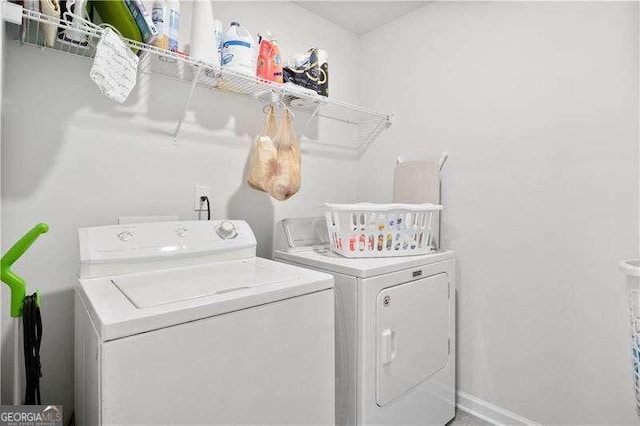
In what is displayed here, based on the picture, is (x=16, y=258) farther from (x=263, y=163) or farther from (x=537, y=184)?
(x=537, y=184)

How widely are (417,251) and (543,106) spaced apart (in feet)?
3.16

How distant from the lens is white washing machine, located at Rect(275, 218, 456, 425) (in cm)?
151

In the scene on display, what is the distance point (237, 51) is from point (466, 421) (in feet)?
7.59

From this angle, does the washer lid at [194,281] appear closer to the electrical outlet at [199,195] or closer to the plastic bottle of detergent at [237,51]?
the electrical outlet at [199,195]

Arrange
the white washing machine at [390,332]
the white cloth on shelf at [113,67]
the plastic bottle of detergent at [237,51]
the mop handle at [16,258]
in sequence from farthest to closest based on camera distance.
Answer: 1. the plastic bottle of detergent at [237,51]
2. the white washing machine at [390,332]
3. the white cloth on shelf at [113,67]
4. the mop handle at [16,258]

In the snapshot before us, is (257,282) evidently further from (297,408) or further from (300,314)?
(297,408)

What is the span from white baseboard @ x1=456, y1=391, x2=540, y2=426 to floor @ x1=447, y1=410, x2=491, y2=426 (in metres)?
0.02

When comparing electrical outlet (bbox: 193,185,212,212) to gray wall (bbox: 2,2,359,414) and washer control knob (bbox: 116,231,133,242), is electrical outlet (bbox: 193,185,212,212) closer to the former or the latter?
gray wall (bbox: 2,2,359,414)

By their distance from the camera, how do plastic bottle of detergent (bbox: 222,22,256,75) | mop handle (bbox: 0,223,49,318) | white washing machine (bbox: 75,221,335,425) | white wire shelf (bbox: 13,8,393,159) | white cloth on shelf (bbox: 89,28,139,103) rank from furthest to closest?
plastic bottle of detergent (bbox: 222,22,256,75) < white wire shelf (bbox: 13,8,393,159) < white cloth on shelf (bbox: 89,28,139,103) < mop handle (bbox: 0,223,49,318) < white washing machine (bbox: 75,221,335,425)

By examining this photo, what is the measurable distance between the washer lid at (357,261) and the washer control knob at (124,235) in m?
0.75

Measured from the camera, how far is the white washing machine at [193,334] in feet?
2.89

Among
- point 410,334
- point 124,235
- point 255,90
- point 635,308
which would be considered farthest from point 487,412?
point 255,90

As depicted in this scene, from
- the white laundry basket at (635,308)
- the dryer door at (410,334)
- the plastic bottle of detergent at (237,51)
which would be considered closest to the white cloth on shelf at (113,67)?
the plastic bottle of detergent at (237,51)

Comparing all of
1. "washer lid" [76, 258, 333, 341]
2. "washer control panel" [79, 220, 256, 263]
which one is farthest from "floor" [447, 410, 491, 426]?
"washer control panel" [79, 220, 256, 263]
